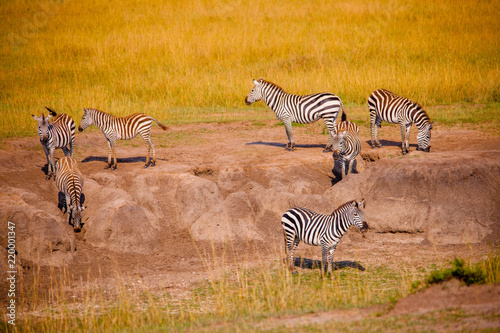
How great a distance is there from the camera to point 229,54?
2403 cm

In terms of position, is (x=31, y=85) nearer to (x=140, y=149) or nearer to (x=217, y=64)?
(x=217, y=64)

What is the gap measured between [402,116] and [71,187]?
26.1 feet

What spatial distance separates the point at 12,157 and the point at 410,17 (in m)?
22.1

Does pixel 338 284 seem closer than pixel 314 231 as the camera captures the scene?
Yes

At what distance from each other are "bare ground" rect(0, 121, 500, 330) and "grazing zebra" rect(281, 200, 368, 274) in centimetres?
81

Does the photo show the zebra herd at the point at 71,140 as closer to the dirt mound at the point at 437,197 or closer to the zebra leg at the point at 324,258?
the zebra leg at the point at 324,258

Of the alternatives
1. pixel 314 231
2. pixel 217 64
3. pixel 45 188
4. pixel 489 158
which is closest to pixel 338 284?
pixel 314 231

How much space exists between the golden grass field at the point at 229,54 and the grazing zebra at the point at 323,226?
8.36m

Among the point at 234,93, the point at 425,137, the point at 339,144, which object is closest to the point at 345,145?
the point at 339,144

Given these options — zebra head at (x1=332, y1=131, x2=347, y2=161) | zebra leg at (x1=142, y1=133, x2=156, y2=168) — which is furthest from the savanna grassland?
zebra head at (x1=332, y1=131, x2=347, y2=161)

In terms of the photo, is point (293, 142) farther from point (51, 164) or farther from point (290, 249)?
point (51, 164)

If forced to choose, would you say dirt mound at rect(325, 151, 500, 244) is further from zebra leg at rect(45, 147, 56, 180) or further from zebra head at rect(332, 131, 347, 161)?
zebra leg at rect(45, 147, 56, 180)

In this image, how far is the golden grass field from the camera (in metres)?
18.8

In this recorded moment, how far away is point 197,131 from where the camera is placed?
15703 millimetres
